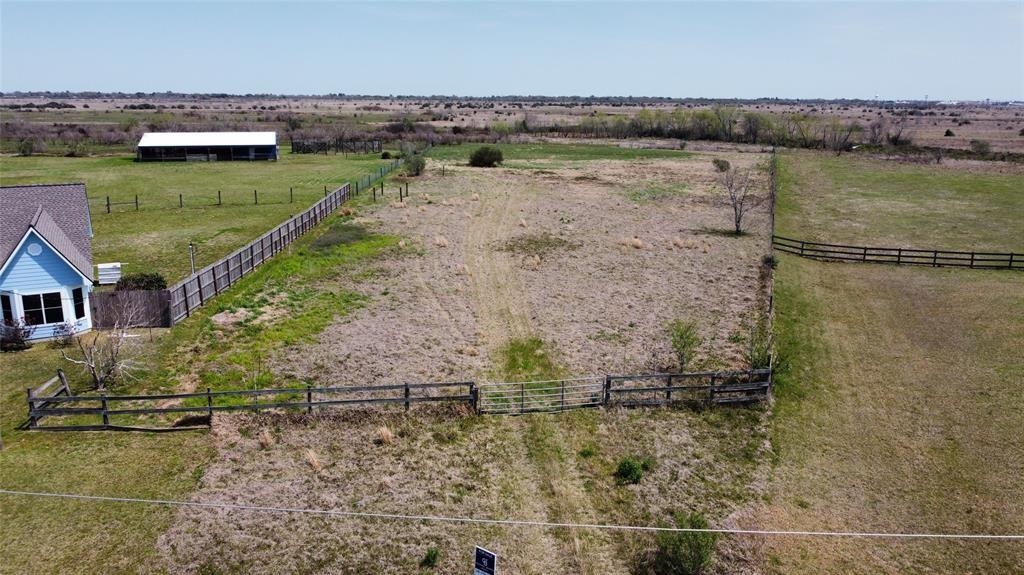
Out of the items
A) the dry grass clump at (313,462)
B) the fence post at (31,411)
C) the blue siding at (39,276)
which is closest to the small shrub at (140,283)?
the blue siding at (39,276)

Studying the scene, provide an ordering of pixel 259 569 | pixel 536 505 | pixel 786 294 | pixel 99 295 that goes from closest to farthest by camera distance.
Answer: pixel 259 569
pixel 536 505
pixel 99 295
pixel 786 294

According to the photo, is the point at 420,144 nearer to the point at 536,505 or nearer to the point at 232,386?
the point at 232,386

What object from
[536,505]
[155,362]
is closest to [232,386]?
[155,362]

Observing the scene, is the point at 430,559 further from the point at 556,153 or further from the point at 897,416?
the point at 556,153

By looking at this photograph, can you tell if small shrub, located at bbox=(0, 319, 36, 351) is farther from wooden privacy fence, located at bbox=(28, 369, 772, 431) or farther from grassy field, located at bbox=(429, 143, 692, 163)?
grassy field, located at bbox=(429, 143, 692, 163)

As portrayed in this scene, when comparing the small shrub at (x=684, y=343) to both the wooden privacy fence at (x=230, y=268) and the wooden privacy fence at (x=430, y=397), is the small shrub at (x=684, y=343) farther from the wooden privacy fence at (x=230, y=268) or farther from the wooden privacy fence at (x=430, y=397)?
the wooden privacy fence at (x=230, y=268)

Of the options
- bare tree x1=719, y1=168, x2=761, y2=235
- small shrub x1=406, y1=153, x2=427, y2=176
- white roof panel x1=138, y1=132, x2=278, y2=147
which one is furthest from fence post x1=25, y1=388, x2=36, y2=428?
white roof panel x1=138, y1=132, x2=278, y2=147

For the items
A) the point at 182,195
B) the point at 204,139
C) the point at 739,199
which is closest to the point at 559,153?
the point at 739,199
